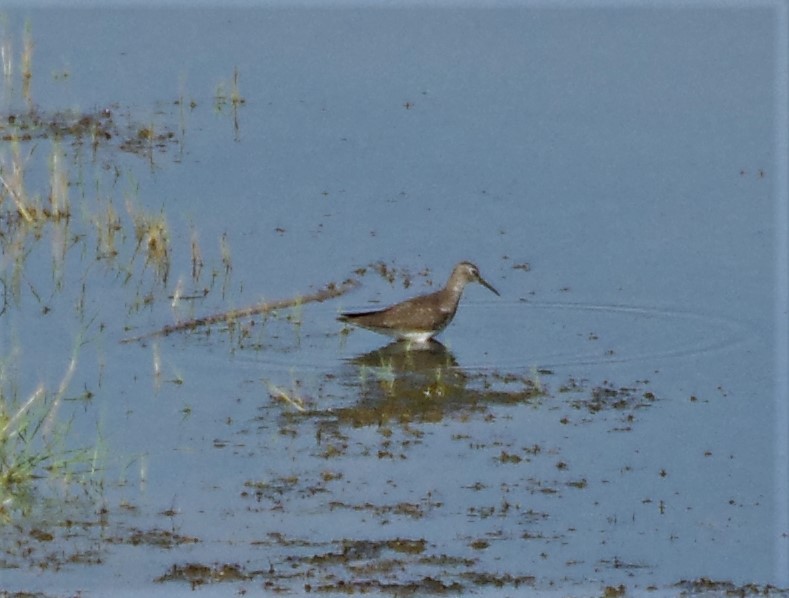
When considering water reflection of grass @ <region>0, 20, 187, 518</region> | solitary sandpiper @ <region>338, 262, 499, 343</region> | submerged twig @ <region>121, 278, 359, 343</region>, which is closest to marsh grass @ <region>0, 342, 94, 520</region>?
water reflection of grass @ <region>0, 20, 187, 518</region>

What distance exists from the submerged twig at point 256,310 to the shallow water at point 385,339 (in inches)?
2.9

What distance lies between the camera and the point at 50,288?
11703mm

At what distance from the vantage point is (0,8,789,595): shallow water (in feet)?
26.2

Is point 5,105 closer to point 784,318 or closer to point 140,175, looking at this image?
point 140,175

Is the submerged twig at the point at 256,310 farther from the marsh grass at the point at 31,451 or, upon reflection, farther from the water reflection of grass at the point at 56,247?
the marsh grass at the point at 31,451

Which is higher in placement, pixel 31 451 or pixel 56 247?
pixel 56 247

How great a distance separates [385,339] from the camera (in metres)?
11.7

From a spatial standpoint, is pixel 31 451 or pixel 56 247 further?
pixel 56 247

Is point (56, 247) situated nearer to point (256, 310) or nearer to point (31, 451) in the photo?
point (256, 310)

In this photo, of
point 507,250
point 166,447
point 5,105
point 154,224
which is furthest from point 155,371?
point 5,105

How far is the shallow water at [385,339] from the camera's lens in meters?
8.00

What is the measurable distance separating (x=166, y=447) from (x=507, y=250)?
4346 millimetres

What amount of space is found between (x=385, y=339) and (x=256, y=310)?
86 centimetres

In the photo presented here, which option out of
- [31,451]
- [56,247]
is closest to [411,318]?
[56,247]
